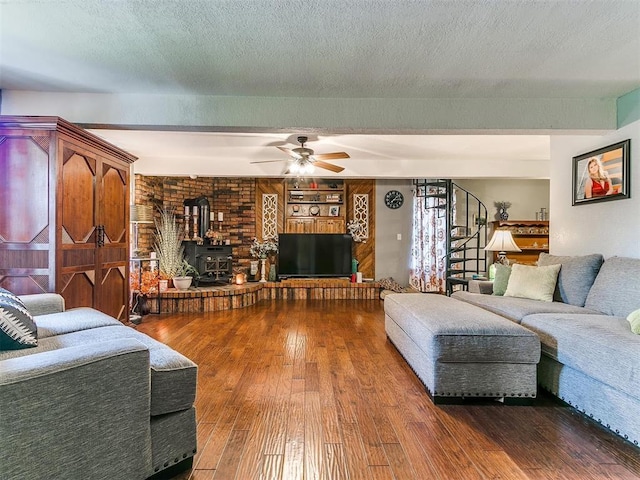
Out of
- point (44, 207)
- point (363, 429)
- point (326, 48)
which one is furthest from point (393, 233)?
point (44, 207)

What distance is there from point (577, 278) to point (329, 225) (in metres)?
4.35

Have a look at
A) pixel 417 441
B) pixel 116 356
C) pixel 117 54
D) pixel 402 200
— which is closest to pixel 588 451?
pixel 417 441

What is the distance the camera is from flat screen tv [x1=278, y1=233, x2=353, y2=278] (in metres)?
6.72

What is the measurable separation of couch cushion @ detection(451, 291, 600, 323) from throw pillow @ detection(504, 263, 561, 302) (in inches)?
3.7

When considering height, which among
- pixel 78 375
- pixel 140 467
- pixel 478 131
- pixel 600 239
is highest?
pixel 478 131

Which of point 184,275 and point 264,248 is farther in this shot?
point 264,248

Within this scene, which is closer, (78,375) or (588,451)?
(78,375)

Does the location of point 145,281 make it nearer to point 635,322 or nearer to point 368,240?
point 368,240

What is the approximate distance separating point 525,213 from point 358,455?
717 cm

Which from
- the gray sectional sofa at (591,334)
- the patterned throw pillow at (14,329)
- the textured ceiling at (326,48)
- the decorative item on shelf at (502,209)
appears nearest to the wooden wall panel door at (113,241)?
the textured ceiling at (326,48)

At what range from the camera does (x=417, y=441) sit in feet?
5.97

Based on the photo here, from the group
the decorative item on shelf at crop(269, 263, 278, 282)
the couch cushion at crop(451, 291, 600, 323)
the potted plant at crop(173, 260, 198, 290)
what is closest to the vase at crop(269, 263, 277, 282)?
the decorative item on shelf at crop(269, 263, 278, 282)

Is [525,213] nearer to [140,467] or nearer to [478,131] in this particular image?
[478,131]

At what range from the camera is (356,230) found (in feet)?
22.8
